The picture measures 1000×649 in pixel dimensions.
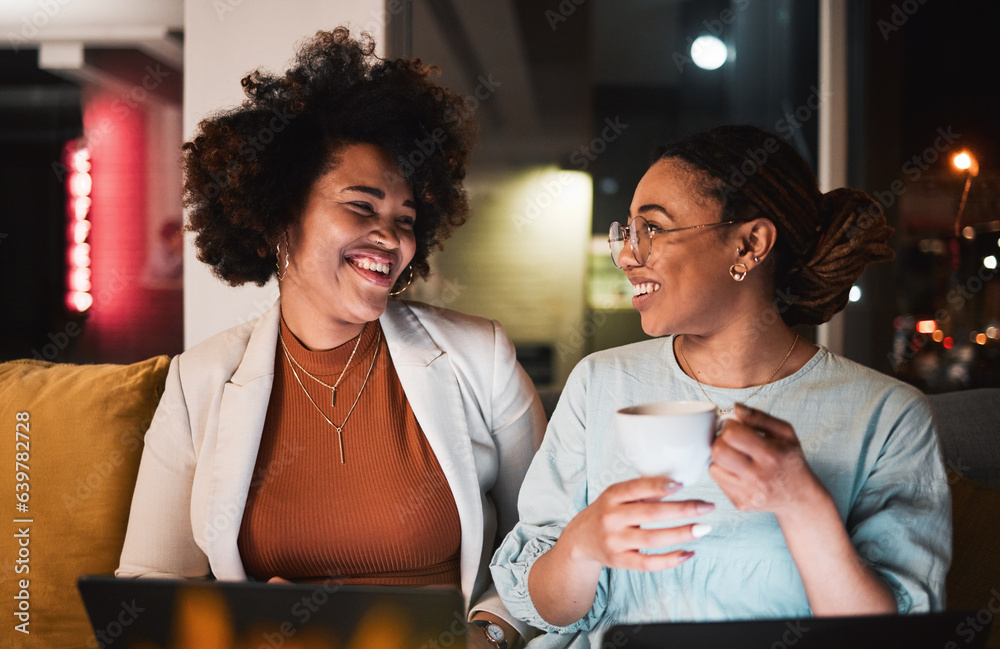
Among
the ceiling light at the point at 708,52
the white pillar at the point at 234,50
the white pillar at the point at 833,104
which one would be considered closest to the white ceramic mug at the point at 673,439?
the white pillar at the point at 234,50

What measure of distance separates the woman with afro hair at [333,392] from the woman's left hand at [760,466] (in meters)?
0.75

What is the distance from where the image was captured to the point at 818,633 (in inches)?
28.6

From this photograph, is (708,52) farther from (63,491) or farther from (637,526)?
(63,491)

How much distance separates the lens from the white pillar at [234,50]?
7.93ft

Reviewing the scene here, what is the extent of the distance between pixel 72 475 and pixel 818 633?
5.40 ft

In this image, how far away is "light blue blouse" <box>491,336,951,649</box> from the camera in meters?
1.09

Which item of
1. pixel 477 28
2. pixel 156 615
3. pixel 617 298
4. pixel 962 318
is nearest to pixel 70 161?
pixel 477 28

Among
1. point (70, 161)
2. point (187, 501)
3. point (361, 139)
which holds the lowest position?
point (187, 501)

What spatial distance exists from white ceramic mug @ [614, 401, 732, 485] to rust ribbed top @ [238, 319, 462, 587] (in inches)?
33.3

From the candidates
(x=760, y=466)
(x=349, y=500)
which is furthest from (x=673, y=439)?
(x=349, y=500)

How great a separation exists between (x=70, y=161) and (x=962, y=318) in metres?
3.68

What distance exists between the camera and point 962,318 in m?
2.66

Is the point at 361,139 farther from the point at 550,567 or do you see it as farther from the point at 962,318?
the point at 962,318

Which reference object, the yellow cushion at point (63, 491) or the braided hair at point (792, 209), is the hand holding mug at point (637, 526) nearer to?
the braided hair at point (792, 209)
